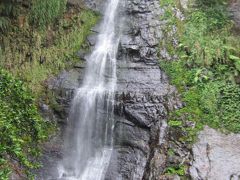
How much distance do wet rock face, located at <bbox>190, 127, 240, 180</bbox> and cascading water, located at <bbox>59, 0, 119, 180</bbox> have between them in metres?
2.72

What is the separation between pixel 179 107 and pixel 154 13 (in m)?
4.82

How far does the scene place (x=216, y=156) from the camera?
330 inches

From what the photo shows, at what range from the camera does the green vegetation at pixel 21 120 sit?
868 centimetres

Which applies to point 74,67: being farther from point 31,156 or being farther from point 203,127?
point 203,127

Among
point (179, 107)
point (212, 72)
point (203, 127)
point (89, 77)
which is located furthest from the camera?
point (89, 77)

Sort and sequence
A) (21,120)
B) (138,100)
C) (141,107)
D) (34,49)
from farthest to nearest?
(34,49) < (138,100) < (141,107) < (21,120)

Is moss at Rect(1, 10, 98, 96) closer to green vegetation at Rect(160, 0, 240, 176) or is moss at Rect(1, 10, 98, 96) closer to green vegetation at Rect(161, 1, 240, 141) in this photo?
green vegetation at Rect(160, 0, 240, 176)

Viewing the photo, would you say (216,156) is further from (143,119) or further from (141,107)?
(141,107)

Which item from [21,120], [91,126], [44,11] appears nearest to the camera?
[21,120]

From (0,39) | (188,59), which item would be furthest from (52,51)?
(188,59)

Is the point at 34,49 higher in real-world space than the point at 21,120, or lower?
higher

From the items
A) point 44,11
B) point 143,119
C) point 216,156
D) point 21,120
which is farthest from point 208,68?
point 44,11

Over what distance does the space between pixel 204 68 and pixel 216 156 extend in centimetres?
318

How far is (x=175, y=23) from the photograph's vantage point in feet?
40.7
